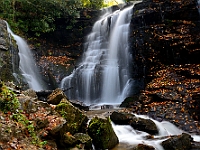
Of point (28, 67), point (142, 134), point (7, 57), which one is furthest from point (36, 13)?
point (142, 134)

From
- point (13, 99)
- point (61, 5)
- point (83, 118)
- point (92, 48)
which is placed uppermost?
point (61, 5)

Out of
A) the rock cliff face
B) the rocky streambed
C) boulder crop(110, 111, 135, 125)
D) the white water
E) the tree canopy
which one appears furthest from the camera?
the tree canopy

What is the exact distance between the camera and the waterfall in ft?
43.9

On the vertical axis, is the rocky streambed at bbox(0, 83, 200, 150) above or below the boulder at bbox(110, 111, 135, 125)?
above

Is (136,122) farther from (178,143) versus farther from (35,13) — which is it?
(35,13)

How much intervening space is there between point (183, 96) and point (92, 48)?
10.2 m

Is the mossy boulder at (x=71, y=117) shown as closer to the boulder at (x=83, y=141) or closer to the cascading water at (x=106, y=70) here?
the boulder at (x=83, y=141)

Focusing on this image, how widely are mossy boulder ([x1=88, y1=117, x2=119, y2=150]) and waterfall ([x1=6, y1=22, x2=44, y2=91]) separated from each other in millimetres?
7874

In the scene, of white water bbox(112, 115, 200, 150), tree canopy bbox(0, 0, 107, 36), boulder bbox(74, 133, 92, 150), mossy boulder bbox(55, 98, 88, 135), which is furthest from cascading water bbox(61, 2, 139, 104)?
boulder bbox(74, 133, 92, 150)

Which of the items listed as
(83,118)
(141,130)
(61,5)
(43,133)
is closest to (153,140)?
(141,130)

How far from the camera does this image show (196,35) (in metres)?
12.5

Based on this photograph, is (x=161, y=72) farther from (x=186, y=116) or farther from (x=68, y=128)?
(x=68, y=128)

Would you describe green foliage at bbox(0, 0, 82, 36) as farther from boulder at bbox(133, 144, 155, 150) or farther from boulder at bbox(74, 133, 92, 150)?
boulder at bbox(133, 144, 155, 150)

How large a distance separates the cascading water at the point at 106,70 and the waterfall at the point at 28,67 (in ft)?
5.95
